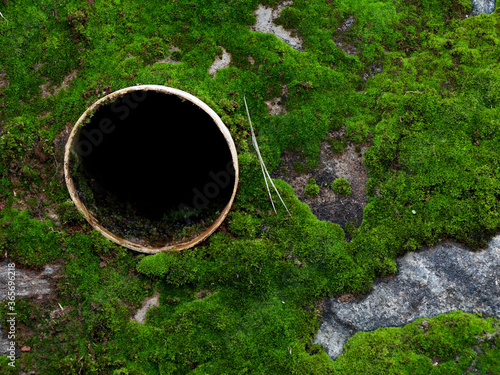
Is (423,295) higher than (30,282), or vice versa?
(423,295)

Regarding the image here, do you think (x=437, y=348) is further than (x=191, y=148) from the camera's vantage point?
No

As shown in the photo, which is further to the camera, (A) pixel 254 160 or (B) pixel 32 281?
(A) pixel 254 160

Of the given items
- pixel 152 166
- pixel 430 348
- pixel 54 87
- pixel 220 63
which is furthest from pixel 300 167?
pixel 54 87

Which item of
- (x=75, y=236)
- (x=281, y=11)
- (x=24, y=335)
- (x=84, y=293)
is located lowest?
(x=24, y=335)

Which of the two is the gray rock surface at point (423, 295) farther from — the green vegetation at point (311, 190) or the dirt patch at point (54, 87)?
the dirt patch at point (54, 87)

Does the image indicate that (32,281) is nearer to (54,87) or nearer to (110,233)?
(110,233)

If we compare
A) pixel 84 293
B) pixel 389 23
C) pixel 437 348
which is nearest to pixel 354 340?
pixel 437 348

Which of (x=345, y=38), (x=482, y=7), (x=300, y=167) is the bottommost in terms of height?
(x=300, y=167)

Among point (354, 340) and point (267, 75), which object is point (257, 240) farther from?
point (267, 75)
